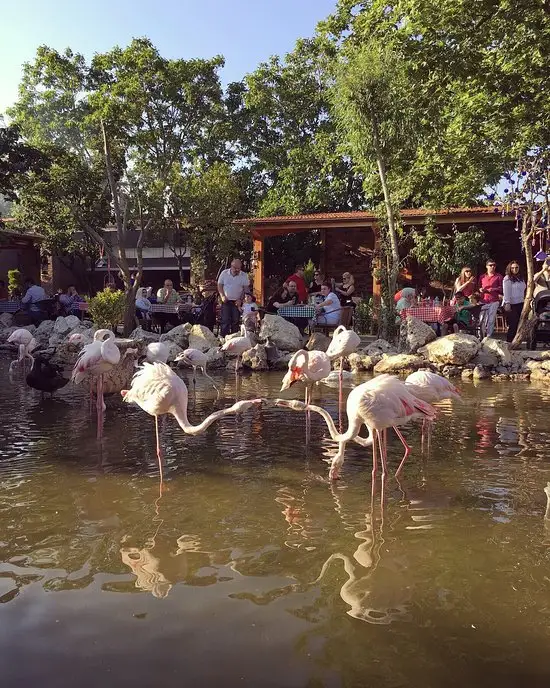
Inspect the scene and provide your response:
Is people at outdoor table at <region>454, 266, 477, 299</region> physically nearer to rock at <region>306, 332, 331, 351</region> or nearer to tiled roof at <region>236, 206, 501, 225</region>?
tiled roof at <region>236, 206, 501, 225</region>

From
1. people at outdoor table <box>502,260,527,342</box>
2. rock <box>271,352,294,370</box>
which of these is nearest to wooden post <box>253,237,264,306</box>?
rock <box>271,352,294,370</box>

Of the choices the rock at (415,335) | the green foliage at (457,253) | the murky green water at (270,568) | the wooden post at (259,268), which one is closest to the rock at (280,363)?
the rock at (415,335)

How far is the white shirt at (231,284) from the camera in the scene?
14266mm

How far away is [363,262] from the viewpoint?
23281mm

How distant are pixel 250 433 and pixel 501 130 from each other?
947 centimetres

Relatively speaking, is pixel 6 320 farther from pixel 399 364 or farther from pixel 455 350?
pixel 455 350

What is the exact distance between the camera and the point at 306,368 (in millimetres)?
7285

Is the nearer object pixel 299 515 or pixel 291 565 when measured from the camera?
pixel 291 565

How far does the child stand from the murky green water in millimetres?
7318

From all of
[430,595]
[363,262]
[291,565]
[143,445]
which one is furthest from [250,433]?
[363,262]

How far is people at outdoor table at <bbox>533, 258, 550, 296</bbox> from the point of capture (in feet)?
43.1

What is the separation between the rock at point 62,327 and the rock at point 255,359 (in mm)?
5440

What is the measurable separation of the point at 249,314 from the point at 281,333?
809 millimetres

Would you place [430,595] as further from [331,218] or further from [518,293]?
[331,218]
